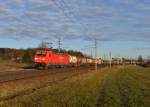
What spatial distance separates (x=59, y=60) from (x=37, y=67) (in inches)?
334

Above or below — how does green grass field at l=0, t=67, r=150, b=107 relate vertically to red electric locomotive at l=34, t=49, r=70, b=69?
below

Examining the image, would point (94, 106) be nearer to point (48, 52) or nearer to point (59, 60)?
point (48, 52)

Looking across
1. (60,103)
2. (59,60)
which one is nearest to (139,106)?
(60,103)

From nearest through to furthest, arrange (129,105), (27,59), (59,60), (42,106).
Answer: (42,106) → (129,105) → (59,60) → (27,59)

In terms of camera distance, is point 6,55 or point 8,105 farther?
point 6,55

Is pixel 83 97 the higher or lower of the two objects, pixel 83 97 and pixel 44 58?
the lower

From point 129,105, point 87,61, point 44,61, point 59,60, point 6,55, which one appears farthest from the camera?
point 6,55

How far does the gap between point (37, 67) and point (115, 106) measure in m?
54.5

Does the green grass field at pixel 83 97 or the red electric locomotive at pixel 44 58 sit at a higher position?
the red electric locomotive at pixel 44 58

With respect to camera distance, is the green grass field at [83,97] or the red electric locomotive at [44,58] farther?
the red electric locomotive at [44,58]

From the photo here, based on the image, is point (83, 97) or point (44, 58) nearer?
point (83, 97)

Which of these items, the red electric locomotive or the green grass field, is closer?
the green grass field

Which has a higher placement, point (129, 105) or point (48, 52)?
point (48, 52)

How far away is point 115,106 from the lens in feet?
51.3
